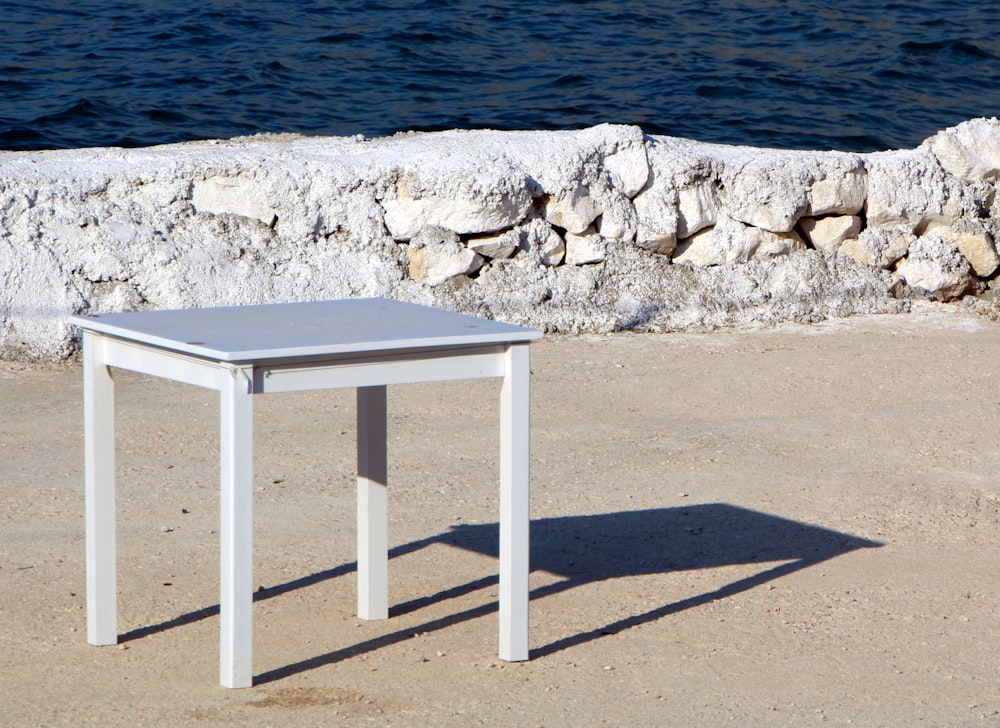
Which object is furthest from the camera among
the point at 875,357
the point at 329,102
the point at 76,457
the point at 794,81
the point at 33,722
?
the point at 794,81

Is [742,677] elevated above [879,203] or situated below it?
below

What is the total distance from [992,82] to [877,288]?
6394 millimetres

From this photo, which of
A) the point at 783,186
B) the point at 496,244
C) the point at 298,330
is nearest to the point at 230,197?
the point at 496,244

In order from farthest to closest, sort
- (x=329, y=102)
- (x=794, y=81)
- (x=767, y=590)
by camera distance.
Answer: (x=794, y=81), (x=329, y=102), (x=767, y=590)

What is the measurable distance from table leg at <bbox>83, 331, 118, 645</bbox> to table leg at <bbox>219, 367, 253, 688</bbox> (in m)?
0.45

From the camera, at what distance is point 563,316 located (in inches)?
269

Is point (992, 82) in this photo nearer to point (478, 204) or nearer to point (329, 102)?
point (329, 102)

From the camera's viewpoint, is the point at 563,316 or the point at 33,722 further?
the point at 563,316

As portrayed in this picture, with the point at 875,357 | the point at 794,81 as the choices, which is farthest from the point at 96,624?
the point at 794,81

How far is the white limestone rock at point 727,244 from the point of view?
7.29m

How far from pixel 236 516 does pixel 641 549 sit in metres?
1.55

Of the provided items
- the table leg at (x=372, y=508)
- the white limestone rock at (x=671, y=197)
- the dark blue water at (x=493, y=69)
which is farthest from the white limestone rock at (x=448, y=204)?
the dark blue water at (x=493, y=69)

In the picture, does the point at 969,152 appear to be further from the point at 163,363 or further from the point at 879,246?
the point at 163,363

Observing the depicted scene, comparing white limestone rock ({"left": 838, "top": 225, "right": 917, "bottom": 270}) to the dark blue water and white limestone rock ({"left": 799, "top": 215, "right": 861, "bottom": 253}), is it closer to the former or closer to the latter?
white limestone rock ({"left": 799, "top": 215, "right": 861, "bottom": 253})
